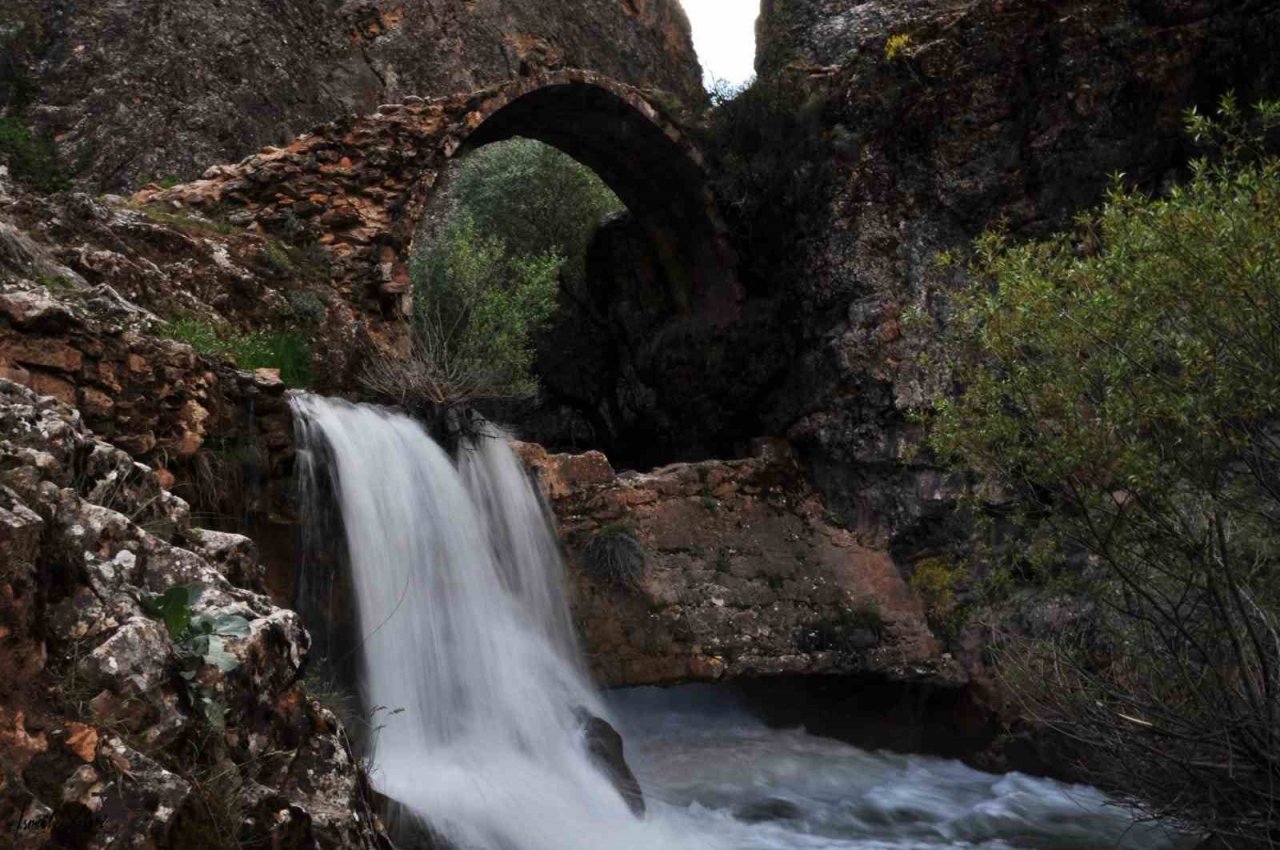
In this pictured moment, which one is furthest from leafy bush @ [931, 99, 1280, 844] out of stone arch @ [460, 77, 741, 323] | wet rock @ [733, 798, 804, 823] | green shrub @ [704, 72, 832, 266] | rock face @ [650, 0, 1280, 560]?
stone arch @ [460, 77, 741, 323]

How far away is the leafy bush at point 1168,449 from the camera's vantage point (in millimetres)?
4949

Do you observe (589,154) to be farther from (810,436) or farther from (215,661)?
(215,661)

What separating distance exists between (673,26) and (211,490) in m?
22.8

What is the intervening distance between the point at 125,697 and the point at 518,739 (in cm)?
524

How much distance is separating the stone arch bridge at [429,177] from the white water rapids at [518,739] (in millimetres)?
2748

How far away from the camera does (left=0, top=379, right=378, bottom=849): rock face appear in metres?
2.32

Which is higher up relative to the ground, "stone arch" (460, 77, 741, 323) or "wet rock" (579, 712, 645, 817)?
"stone arch" (460, 77, 741, 323)

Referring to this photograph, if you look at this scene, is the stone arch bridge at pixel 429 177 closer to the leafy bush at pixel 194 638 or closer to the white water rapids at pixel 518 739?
the white water rapids at pixel 518 739

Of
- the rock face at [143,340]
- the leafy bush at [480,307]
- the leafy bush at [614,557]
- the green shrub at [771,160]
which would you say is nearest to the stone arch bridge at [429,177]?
the green shrub at [771,160]

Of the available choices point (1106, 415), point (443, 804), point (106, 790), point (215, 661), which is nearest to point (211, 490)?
point (443, 804)

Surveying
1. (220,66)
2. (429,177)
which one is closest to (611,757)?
(429,177)

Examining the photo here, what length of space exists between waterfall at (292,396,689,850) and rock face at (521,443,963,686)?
640mm

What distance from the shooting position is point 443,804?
598 cm

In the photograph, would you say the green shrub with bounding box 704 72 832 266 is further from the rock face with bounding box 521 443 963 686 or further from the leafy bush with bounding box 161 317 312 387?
the leafy bush with bounding box 161 317 312 387
